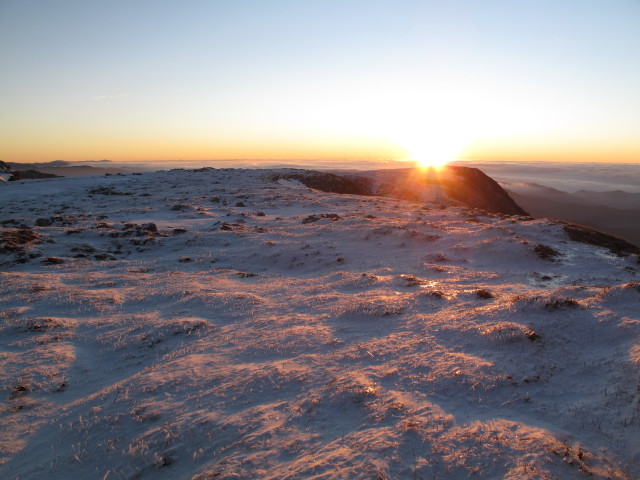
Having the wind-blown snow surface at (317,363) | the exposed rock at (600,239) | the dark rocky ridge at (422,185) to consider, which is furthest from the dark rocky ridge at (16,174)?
the exposed rock at (600,239)

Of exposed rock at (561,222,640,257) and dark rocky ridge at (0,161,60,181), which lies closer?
exposed rock at (561,222,640,257)

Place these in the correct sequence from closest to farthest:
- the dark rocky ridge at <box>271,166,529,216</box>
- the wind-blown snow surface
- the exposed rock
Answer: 1. the wind-blown snow surface
2. the exposed rock
3. the dark rocky ridge at <box>271,166,529,216</box>

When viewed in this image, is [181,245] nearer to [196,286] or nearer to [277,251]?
[277,251]

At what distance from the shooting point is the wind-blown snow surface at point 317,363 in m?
5.10

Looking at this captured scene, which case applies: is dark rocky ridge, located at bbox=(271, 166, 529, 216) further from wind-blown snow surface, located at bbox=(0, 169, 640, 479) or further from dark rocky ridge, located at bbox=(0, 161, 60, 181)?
dark rocky ridge, located at bbox=(0, 161, 60, 181)

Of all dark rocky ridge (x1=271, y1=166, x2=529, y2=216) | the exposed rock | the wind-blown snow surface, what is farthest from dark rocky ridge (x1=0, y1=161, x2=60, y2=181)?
the exposed rock

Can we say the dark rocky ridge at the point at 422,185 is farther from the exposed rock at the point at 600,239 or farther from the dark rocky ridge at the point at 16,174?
the dark rocky ridge at the point at 16,174

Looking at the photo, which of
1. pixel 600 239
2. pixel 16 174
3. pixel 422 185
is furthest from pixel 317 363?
pixel 16 174

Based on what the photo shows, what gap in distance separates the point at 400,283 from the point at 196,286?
7673mm

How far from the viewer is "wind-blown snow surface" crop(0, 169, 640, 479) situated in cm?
510

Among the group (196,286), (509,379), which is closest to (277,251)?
(196,286)

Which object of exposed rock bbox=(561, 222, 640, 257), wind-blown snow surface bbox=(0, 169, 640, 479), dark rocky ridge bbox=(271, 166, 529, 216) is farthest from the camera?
dark rocky ridge bbox=(271, 166, 529, 216)

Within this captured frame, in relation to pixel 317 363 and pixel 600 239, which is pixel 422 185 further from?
pixel 317 363

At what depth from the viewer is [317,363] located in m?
7.74
